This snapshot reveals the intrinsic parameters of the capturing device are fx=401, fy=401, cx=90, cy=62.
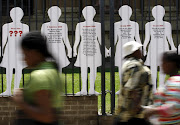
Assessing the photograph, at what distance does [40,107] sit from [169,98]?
1.19 m

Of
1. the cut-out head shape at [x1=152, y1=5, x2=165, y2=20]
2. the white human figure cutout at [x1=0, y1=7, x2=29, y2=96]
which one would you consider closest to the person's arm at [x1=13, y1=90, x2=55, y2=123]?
the white human figure cutout at [x1=0, y1=7, x2=29, y2=96]

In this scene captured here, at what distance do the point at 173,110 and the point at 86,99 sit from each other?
3.70 meters

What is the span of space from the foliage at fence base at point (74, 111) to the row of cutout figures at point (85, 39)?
0.15 metres

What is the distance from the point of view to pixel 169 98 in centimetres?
359

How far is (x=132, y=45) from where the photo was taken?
4.24m

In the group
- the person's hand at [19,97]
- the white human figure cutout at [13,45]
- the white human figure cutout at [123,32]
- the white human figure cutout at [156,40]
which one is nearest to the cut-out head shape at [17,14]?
the white human figure cutout at [13,45]

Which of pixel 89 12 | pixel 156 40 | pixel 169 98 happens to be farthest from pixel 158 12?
pixel 169 98

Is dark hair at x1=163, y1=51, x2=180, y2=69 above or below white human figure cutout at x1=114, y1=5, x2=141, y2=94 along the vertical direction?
below

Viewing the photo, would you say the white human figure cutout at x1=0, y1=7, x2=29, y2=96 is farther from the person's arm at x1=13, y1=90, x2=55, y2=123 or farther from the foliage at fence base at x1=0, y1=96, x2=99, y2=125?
the person's arm at x1=13, y1=90, x2=55, y2=123

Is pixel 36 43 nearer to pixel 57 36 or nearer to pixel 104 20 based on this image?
pixel 57 36

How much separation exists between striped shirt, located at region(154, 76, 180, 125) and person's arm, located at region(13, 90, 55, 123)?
108cm

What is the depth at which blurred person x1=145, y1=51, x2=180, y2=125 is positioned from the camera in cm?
357

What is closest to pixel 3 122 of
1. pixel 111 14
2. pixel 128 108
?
pixel 111 14

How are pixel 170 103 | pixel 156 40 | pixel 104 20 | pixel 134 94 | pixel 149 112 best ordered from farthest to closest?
1. pixel 104 20
2. pixel 156 40
3. pixel 134 94
4. pixel 149 112
5. pixel 170 103
